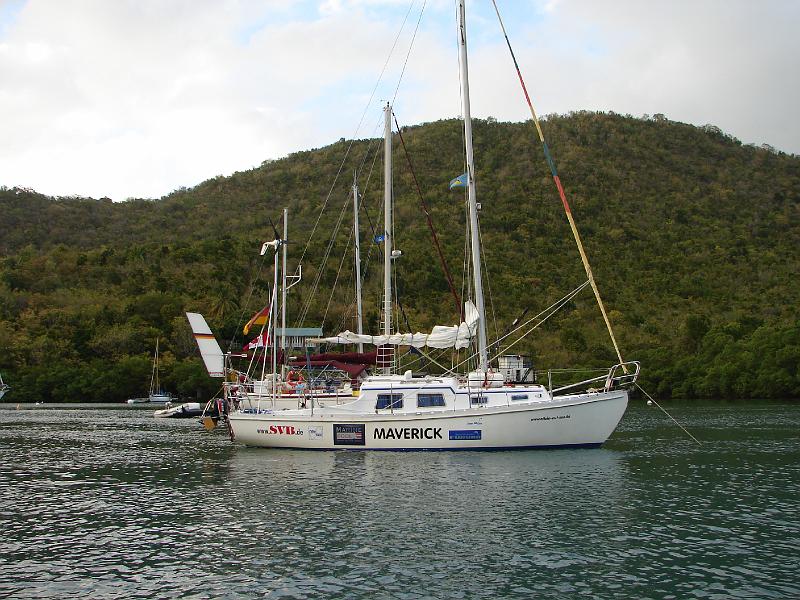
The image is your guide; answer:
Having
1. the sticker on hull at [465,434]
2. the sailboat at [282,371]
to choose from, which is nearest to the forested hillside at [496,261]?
the sailboat at [282,371]

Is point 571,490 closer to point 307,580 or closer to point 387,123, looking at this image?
point 307,580

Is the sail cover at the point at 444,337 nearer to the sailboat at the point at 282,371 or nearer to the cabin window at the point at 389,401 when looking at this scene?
the sailboat at the point at 282,371

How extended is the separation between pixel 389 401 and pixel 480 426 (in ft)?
13.6

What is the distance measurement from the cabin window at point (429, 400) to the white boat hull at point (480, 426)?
0.46 meters

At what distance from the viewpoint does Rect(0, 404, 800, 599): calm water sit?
16.7m

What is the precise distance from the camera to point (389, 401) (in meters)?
35.6

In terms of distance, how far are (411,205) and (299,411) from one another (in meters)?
94.8

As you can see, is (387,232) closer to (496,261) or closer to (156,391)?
(156,391)

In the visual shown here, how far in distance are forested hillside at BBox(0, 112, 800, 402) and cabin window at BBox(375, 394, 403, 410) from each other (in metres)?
29.1

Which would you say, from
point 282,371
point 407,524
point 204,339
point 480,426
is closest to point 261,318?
point 282,371

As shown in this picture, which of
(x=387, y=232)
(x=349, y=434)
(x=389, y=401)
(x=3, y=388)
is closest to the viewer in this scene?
(x=389, y=401)

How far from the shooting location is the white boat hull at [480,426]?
34344mm

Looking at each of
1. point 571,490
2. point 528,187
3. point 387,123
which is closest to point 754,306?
point 528,187

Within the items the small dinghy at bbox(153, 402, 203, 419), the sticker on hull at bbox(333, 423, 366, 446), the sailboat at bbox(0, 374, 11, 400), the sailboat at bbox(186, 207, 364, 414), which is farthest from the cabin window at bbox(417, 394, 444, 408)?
the sailboat at bbox(0, 374, 11, 400)
